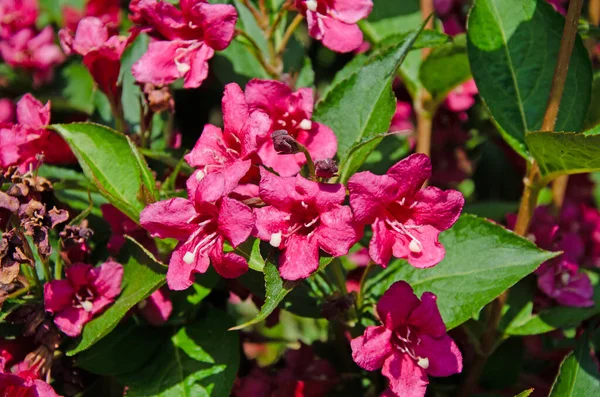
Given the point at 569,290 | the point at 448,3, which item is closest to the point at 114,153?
the point at 569,290

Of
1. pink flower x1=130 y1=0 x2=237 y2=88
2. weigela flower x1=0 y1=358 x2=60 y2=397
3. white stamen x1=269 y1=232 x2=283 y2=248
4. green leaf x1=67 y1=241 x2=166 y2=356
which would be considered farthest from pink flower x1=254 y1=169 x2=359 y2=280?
weigela flower x1=0 y1=358 x2=60 y2=397

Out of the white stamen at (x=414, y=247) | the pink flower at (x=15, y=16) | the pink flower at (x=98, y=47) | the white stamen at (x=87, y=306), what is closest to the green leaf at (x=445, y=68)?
the white stamen at (x=414, y=247)

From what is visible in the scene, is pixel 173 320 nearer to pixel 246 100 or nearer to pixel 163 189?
pixel 163 189

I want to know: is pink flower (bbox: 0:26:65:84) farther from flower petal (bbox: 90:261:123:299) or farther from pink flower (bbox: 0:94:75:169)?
flower petal (bbox: 90:261:123:299)

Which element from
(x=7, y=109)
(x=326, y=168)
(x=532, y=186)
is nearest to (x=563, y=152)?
(x=532, y=186)

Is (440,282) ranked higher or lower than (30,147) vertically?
lower

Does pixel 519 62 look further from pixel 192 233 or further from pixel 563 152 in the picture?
pixel 192 233
